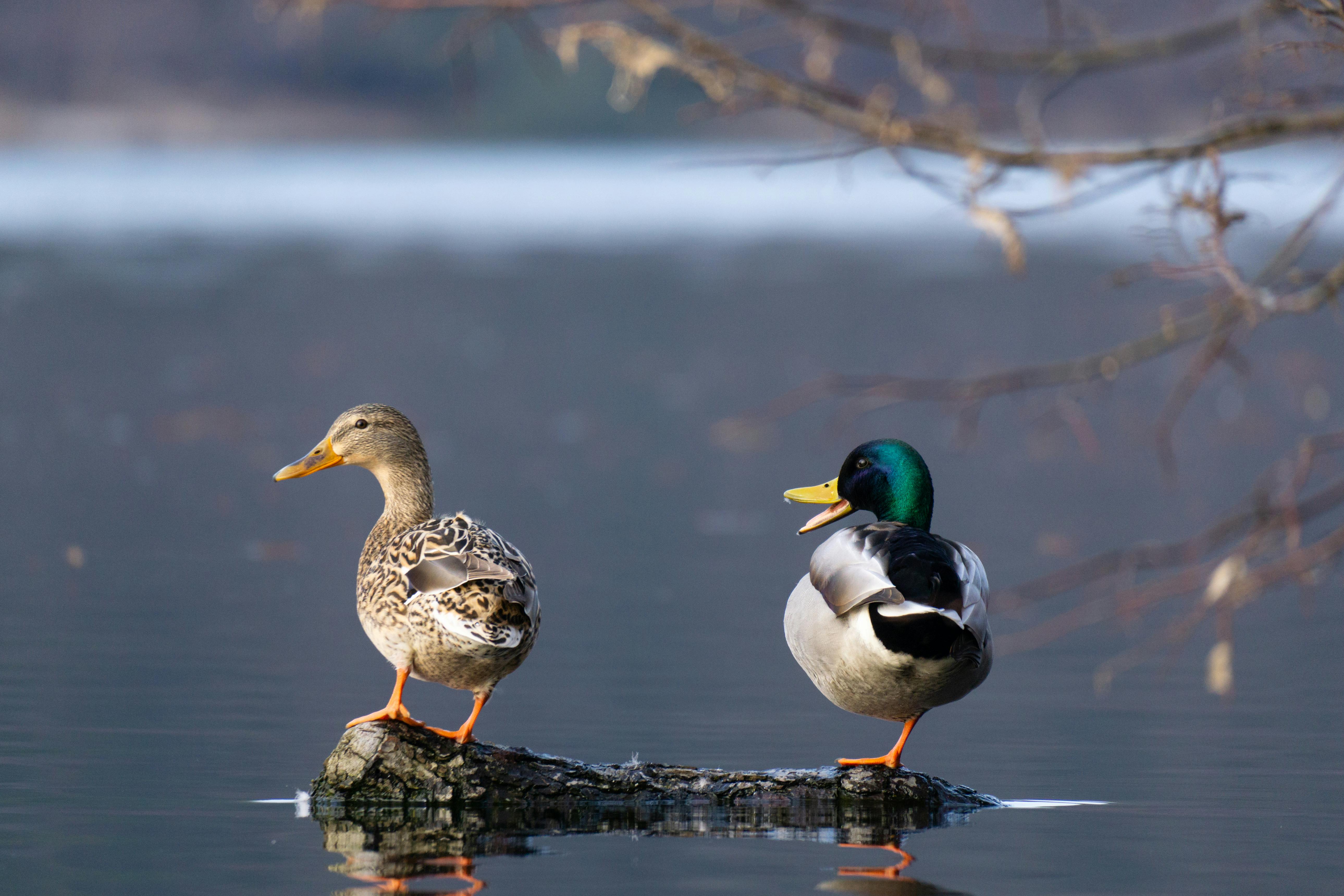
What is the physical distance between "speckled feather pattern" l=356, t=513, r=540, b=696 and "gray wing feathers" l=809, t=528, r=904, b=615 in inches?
30.4

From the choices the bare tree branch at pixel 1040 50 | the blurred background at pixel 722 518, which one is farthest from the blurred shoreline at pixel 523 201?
the bare tree branch at pixel 1040 50

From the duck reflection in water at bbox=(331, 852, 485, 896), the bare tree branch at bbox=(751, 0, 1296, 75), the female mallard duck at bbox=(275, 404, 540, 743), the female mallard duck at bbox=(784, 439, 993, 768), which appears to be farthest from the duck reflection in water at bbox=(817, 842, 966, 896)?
the bare tree branch at bbox=(751, 0, 1296, 75)

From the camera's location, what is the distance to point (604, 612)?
331 inches

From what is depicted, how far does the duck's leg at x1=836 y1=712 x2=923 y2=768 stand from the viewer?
5.21 metres

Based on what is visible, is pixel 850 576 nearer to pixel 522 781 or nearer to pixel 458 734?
pixel 522 781

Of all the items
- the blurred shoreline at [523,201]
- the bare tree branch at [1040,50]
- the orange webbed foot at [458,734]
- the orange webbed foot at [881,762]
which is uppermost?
the blurred shoreline at [523,201]

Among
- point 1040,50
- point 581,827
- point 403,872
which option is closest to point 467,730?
point 581,827

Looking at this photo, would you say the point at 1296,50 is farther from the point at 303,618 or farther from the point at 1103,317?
the point at 1103,317

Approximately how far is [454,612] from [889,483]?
137 cm

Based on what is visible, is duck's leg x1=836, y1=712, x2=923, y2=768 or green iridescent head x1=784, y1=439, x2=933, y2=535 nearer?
duck's leg x1=836, y1=712, x2=923, y2=768

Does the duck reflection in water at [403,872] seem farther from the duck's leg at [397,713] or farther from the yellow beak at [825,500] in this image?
the yellow beak at [825,500]

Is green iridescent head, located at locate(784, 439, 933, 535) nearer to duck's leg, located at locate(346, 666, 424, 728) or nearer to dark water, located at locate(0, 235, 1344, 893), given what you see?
dark water, located at locate(0, 235, 1344, 893)

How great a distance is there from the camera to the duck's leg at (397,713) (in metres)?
5.17

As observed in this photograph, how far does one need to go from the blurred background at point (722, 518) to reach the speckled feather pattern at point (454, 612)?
1.73 feet
